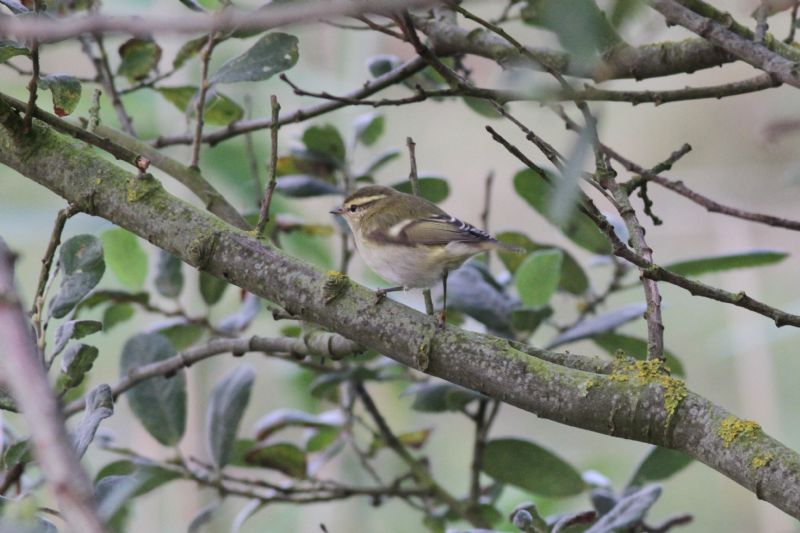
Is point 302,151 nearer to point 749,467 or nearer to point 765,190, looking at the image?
point 749,467

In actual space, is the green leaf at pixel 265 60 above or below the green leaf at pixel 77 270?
above

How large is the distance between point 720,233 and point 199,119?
1852 millimetres

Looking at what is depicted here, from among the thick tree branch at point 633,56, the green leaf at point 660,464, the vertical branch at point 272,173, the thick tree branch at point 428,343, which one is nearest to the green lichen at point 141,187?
the thick tree branch at point 428,343

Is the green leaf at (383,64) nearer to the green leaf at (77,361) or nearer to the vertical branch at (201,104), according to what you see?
the vertical branch at (201,104)

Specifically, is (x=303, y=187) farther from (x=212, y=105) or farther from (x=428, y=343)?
(x=428, y=343)

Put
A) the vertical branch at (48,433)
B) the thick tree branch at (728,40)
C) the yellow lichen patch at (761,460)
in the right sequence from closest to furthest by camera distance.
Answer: the vertical branch at (48,433) < the yellow lichen patch at (761,460) < the thick tree branch at (728,40)

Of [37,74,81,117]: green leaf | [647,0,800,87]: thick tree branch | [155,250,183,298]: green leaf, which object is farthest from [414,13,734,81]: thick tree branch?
[155,250,183,298]: green leaf

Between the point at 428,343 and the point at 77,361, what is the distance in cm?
46

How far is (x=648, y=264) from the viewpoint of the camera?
89 centimetres

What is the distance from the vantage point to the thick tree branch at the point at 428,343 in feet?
2.66

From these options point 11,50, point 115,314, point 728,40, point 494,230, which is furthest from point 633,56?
point 494,230

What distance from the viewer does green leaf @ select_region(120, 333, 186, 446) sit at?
4.57 feet

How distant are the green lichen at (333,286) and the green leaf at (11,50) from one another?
1.41ft

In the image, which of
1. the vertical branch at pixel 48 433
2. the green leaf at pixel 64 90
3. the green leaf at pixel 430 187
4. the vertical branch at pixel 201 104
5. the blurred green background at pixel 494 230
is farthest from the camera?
the blurred green background at pixel 494 230
